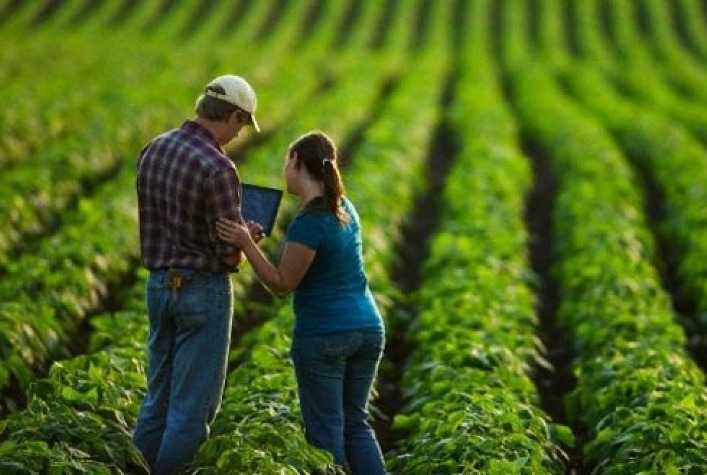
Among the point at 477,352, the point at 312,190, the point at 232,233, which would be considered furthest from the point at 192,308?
the point at 477,352

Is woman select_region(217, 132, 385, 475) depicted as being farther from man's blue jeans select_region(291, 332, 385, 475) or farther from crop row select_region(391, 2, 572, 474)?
crop row select_region(391, 2, 572, 474)

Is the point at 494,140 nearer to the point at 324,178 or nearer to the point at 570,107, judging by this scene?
the point at 570,107

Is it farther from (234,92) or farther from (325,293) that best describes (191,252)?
(234,92)

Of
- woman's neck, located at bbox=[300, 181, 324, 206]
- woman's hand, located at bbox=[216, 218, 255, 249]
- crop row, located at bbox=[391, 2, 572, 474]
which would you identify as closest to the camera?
woman's hand, located at bbox=[216, 218, 255, 249]

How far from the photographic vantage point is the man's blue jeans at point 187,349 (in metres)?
5.59

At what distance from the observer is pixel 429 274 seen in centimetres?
1095

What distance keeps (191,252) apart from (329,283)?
668 mm

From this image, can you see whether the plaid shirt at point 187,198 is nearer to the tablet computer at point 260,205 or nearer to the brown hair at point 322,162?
the tablet computer at point 260,205

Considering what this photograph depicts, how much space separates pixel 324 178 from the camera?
549 cm

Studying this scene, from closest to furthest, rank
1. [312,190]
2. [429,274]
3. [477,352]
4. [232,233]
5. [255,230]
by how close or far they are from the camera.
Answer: [232,233] < [312,190] < [255,230] < [477,352] < [429,274]

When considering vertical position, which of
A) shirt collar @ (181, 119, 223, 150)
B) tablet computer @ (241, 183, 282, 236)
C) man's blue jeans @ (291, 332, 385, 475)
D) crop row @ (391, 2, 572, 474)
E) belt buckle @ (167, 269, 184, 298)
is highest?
shirt collar @ (181, 119, 223, 150)

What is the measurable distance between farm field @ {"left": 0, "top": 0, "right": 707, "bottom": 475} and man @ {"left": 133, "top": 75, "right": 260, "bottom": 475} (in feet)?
0.94

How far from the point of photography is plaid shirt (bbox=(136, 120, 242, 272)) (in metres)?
5.48

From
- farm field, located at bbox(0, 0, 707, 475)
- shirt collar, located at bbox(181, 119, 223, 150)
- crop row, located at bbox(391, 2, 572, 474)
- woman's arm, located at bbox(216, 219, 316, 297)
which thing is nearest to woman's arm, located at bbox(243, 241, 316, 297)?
woman's arm, located at bbox(216, 219, 316, 297)
